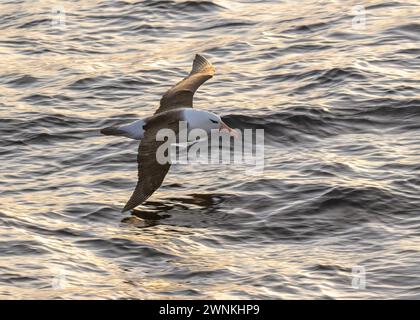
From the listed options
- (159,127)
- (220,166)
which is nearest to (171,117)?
(159,127)

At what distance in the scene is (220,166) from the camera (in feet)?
54.2

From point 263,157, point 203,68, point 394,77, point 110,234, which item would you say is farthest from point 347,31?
point 110,234

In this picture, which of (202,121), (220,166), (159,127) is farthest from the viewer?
(220,166)

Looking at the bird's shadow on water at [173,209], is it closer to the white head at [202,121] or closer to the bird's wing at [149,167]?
the bird's wing at [149,167]

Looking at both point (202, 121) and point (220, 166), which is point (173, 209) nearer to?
point (202, 121)

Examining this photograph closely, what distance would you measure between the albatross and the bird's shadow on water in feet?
1.00

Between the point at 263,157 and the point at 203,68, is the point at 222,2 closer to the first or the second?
the point at 203,68

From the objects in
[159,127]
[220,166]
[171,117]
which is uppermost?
[171,117]

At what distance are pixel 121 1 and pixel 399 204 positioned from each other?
448 inches

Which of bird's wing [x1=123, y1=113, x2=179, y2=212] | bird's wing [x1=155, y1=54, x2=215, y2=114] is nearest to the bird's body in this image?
bird's wing [x1=123, y1=113, x2=179, y2=212]

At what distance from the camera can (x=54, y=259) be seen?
1348cm

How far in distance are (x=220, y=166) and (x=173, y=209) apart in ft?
5.72

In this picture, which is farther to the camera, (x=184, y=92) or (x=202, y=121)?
(x=184, y=92)

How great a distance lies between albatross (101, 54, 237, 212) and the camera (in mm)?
14547
